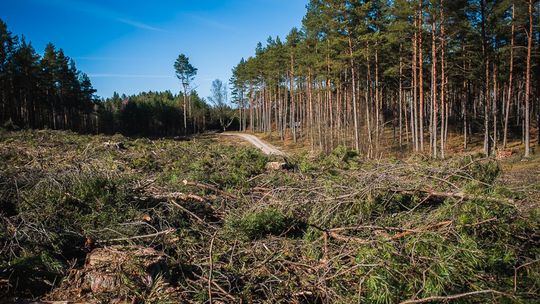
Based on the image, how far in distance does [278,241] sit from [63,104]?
63.4m

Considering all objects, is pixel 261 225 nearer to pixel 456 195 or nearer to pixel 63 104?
pixel 456 195

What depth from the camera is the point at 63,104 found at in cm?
5688

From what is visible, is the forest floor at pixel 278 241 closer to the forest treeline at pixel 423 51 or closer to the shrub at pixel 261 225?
Answer: the shrub at pixel 261 225

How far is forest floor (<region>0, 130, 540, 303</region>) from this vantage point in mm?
3322

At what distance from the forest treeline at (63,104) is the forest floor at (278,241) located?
78.0 feet

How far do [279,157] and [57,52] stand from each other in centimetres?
5415

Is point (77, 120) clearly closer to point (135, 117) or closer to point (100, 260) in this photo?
point (135, 117)

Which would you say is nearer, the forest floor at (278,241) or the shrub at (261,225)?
the forest floor at (278,241)

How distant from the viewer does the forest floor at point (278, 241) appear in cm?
332

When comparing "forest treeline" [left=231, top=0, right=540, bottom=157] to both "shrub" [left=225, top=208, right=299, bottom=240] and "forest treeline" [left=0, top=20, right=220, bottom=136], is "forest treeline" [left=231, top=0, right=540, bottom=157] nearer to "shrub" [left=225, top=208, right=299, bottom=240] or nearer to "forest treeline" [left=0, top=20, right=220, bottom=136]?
"shrub" [left=225, top=208, right=299, bottom=240]

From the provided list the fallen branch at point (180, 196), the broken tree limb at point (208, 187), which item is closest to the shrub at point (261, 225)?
the fallen branch at point (180, 196)

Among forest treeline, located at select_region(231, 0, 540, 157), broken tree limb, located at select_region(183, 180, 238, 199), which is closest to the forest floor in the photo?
broken tree limb, located at select_region(183, 180, 238, 199)

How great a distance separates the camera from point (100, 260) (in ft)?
13.3

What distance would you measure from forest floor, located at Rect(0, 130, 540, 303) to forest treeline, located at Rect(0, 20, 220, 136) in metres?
23.8
